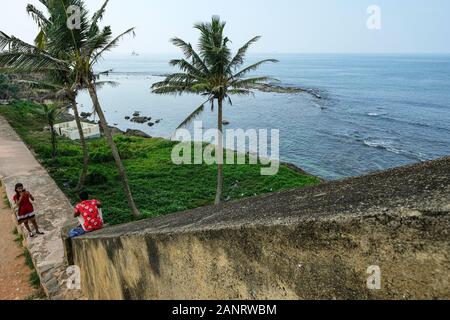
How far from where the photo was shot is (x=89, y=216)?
5.91m

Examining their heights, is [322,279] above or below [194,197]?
above

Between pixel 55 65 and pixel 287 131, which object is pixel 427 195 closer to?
pixel 55 65

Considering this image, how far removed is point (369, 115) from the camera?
48.5m

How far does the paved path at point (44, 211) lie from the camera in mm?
6527

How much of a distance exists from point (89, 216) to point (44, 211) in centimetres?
446

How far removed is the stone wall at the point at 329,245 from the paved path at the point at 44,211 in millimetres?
4862

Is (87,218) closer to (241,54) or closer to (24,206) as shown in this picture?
(24,206)

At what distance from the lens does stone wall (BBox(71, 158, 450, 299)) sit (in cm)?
118

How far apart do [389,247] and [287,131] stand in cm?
4045

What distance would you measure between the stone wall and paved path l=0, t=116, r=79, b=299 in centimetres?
486

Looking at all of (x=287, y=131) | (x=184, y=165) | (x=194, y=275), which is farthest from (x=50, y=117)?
(x=287, y=131)
